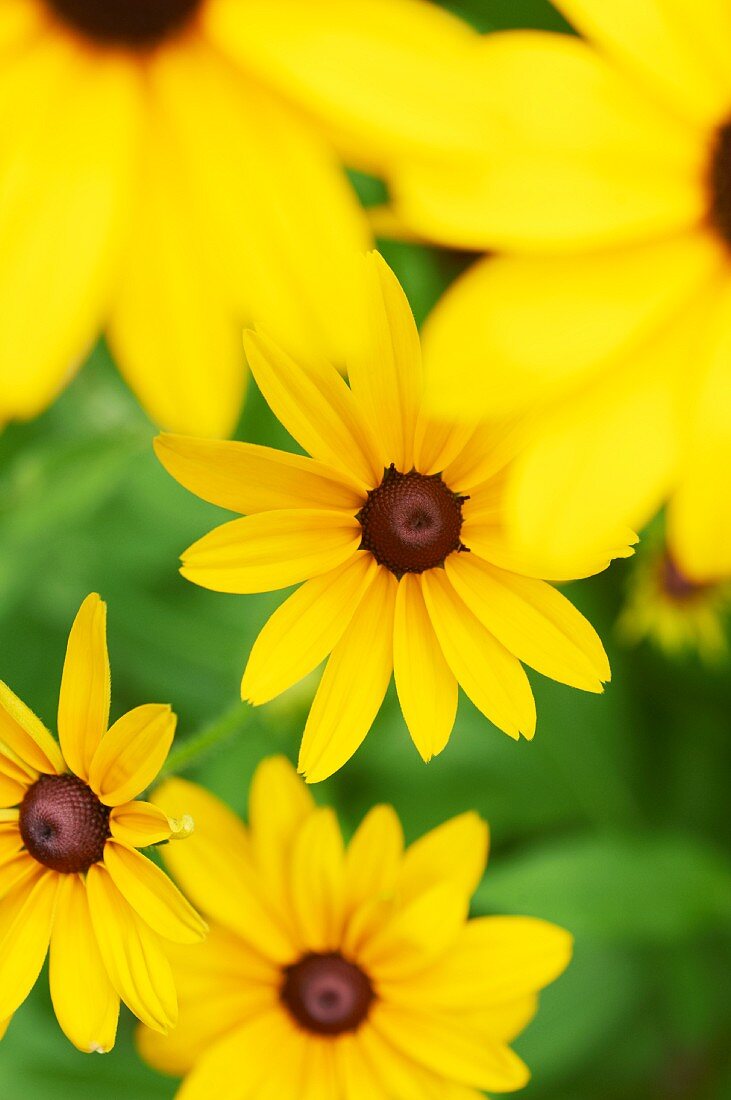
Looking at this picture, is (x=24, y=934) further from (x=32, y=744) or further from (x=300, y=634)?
(x=300, y=634)

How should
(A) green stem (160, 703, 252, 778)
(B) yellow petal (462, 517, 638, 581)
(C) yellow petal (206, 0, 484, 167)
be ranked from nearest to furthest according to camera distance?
(C) yellow petal (206, 0, 484, 167) < (B) yellow petal (462, 517, 638, 581) < (A) green stem (160, 703, 252, 778)

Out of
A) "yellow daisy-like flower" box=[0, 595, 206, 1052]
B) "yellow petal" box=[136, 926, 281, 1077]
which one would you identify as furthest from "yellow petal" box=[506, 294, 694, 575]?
"yellow petal" box=[136, 926, 281, 1077]

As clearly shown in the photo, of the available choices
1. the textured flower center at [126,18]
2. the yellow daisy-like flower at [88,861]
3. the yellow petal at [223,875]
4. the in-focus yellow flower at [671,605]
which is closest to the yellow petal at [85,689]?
the yellow daisy-like flower at [88,861]

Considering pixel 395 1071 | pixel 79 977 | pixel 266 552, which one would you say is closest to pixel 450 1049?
pixel 395 1071

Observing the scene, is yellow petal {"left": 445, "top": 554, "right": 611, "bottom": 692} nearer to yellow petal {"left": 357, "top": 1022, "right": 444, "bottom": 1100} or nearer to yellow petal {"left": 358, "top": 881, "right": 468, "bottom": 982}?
yellow petal {"left": 358, "top": 881, "right": 468, "bottom": 982}

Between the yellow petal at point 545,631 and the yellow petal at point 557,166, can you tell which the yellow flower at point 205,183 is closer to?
the yellow petal at point 557,166

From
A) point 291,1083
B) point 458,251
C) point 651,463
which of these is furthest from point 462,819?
point 458,251
